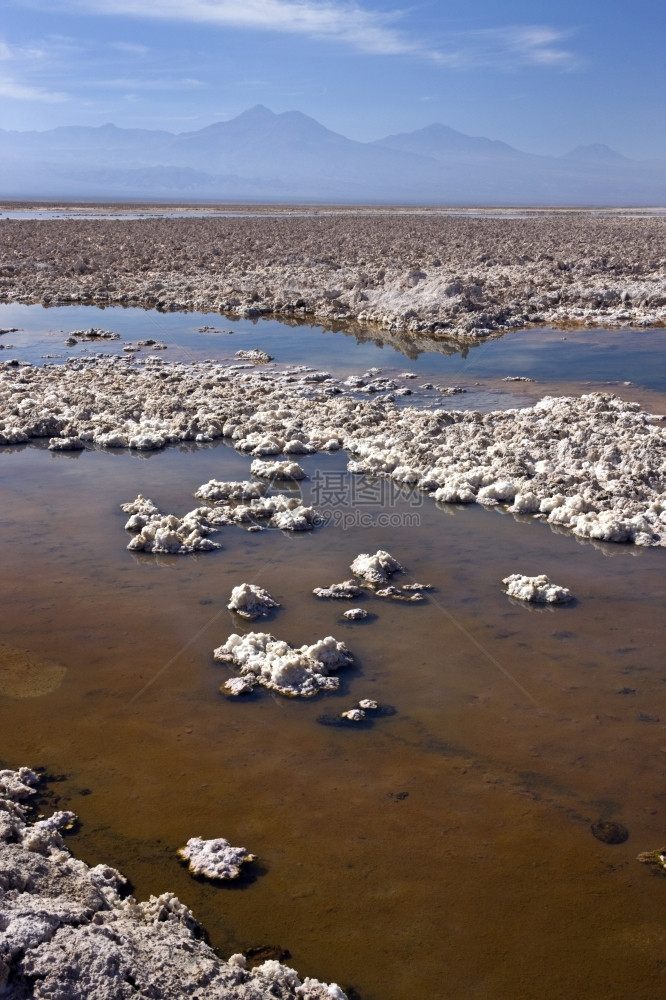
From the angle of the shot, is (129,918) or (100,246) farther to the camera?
(100,246)

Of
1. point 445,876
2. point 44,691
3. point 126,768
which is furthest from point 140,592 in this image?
point 445,876

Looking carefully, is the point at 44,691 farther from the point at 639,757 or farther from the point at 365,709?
the point at 639,757

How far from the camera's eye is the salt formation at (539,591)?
6629 millimetres

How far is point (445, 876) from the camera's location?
4.05 metres

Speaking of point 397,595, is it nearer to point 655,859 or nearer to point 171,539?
point 171,539

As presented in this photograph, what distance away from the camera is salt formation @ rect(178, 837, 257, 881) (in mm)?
4043

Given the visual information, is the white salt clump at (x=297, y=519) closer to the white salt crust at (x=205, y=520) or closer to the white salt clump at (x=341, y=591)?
the white salt crust at (x=205, y=520)

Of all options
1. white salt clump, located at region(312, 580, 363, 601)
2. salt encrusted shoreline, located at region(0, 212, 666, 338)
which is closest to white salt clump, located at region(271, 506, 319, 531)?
white salt clump, located at region(312, 580, 363, 601)

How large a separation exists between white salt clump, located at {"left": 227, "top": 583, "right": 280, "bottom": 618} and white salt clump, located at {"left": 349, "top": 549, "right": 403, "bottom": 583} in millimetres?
910

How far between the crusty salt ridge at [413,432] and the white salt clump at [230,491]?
4.62 feet

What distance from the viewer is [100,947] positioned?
10.1 ft

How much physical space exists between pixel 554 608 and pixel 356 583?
5.05ft

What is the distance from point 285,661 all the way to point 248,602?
3.21 ft

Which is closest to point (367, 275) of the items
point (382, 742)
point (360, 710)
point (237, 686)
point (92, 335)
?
point (92, 335)
